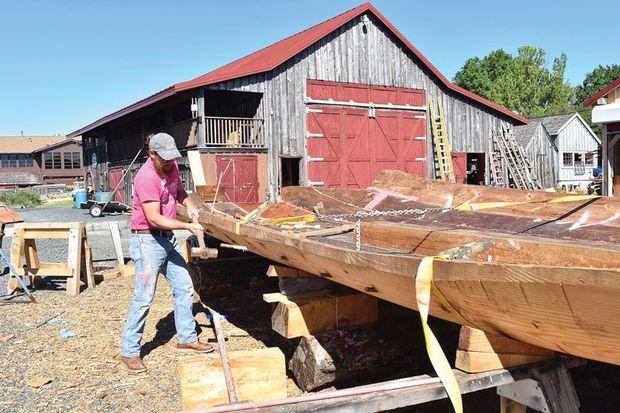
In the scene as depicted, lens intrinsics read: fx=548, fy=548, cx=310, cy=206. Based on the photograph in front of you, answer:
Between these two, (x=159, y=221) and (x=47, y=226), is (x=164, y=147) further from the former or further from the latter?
(x=47, y=226)

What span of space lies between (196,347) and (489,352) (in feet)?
9.41

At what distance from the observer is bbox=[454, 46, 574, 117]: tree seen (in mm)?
54594

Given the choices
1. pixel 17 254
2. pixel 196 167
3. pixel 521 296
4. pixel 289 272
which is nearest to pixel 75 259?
pixel 17 254

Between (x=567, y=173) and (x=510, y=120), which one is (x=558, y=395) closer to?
(x=510, y=120)

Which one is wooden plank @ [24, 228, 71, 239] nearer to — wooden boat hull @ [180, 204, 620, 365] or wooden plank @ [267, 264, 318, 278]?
wooden plank @ [267, 264, 318, 278]

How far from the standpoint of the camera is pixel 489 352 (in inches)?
105

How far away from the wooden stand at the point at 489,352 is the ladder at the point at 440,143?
1708 cm

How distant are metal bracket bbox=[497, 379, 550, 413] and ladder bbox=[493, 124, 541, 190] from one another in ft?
64.0

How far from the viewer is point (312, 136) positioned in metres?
17.0

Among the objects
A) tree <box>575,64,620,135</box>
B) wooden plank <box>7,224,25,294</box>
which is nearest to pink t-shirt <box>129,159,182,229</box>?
wooden plank <box>7,224,25,294</box>

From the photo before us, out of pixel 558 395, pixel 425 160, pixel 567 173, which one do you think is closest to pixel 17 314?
pixel 558 395

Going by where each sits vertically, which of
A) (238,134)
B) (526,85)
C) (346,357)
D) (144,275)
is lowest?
(346,357)

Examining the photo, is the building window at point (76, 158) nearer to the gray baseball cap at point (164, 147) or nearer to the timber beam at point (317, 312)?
the gray baseball cap at point (164, 147)

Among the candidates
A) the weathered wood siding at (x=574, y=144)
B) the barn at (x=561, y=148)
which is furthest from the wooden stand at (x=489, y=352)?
the weathered wood siding at (x=574, y=144)
